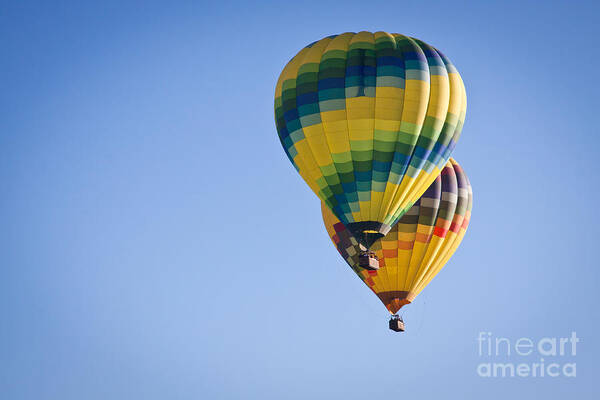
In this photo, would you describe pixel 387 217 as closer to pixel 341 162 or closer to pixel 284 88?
pixel 341 162

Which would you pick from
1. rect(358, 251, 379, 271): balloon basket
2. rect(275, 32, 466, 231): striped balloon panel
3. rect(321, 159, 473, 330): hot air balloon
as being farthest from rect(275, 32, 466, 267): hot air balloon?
rect(321, 159, 473, 330): hot air balloon

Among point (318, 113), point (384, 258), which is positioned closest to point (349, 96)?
point (318, 113)

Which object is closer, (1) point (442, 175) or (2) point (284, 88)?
(2) point (284, 88)

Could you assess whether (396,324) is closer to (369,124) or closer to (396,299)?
(396,299)

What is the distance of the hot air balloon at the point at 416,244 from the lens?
125 ft

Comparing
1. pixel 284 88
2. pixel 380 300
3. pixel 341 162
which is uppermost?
pixel 284 88

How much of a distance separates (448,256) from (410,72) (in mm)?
7033

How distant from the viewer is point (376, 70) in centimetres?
3484

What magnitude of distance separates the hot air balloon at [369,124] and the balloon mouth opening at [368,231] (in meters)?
0.03

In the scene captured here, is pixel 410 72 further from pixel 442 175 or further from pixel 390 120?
pixel 442 175

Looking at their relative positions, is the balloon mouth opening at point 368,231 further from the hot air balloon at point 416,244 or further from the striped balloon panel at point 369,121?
the hot air balloon at point 416,244

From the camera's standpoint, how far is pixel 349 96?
34.6 metres

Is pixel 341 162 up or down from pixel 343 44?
down

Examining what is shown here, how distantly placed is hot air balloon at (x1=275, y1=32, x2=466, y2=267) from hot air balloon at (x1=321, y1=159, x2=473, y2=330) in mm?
2613
